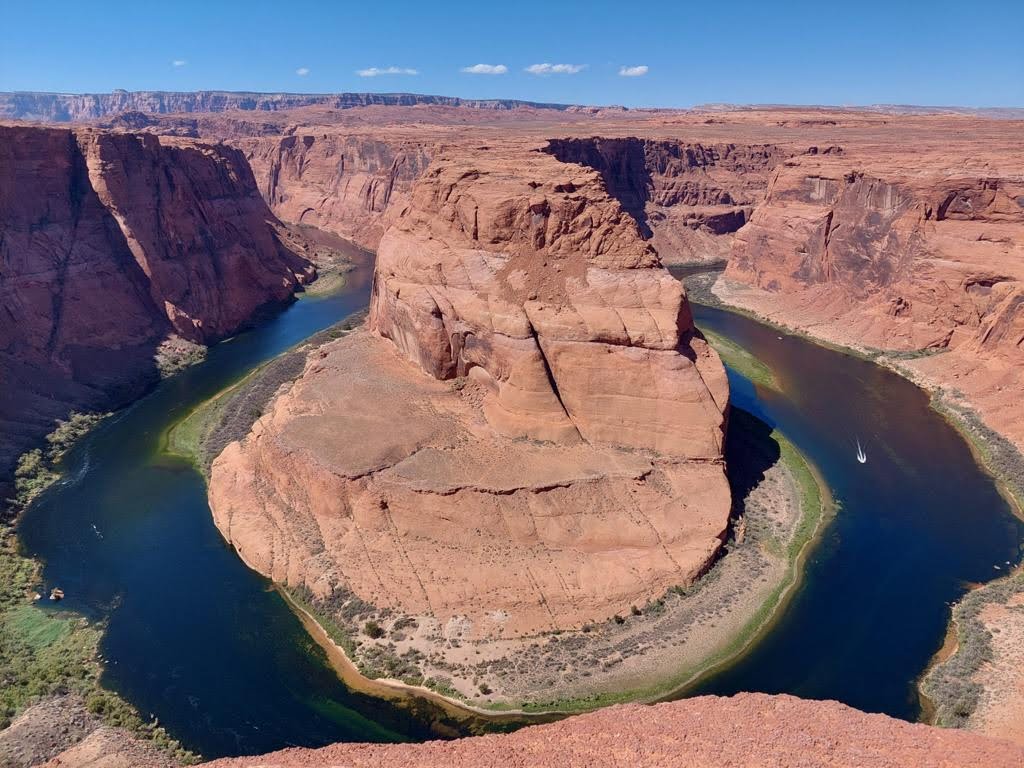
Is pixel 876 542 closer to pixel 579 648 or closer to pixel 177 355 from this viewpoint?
pixel 579 648

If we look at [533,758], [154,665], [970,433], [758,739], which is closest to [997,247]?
[970,433]

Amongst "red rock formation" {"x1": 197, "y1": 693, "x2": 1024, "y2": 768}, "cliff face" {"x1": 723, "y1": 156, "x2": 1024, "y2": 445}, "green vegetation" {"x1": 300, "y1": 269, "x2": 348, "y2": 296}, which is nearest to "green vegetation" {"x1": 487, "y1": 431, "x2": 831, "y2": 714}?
"red rock formation" {"x1": 197, "y1": 693, "x2": 1024, "y2": 768}

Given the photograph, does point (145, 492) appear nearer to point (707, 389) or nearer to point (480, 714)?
point (480, 714)

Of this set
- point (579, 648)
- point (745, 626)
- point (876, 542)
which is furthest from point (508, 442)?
point (876, 542)

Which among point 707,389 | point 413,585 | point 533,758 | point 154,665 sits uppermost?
point 707,389

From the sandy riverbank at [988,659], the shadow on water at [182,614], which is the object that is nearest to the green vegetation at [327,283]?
the shadow on water at [182,614]
